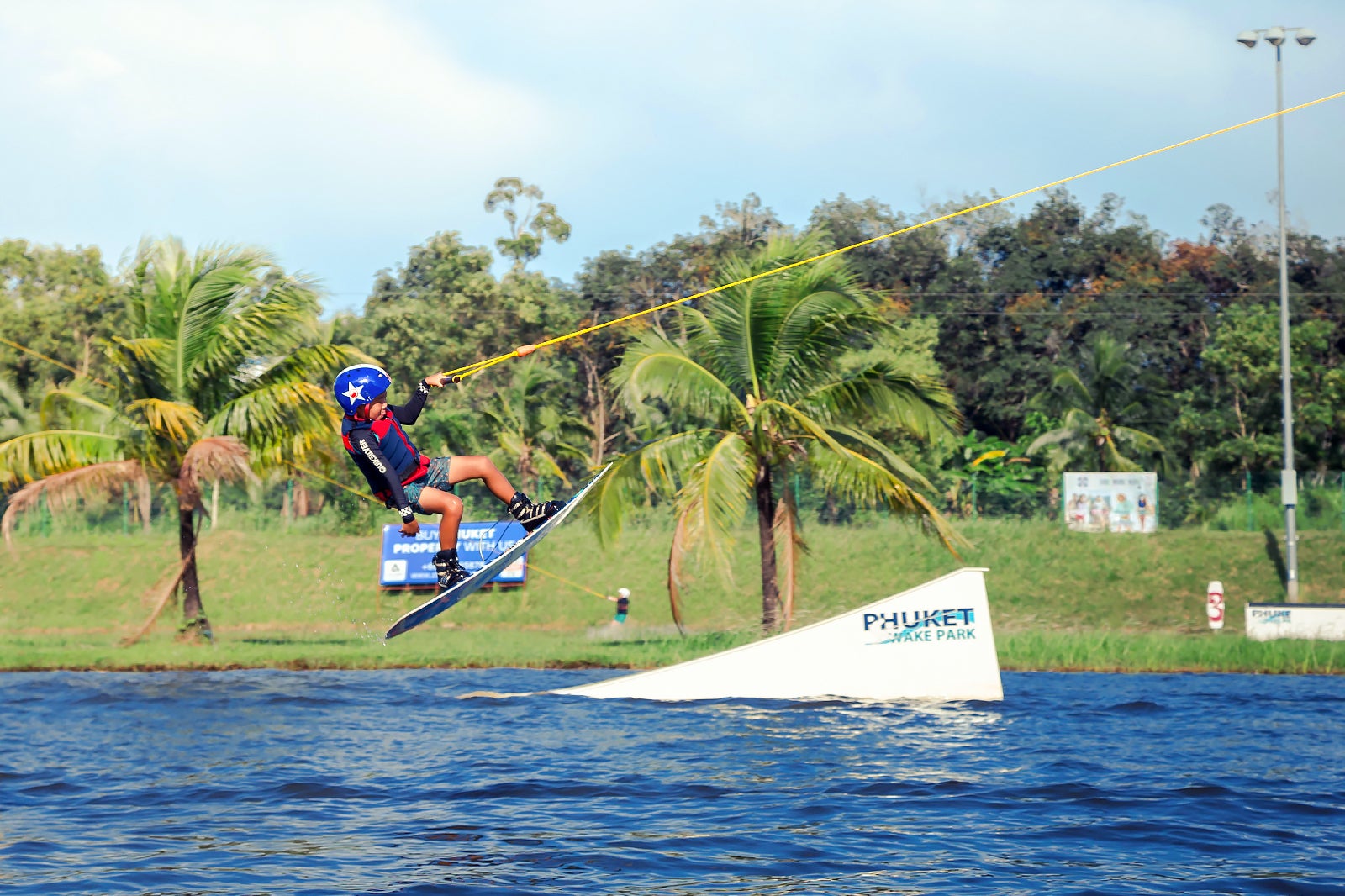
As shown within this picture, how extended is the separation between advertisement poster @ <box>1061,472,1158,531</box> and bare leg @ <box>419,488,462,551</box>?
27.4m

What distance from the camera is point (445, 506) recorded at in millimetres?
Result: 11820

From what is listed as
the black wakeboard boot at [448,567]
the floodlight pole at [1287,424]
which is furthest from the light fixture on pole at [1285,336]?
the black wakeboard boot at [448,567]

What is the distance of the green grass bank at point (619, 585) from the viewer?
29250 mm

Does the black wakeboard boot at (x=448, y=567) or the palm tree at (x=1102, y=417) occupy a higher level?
the palm tree at (x=1102, y=417)

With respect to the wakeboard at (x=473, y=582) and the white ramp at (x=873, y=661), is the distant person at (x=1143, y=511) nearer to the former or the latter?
the white ramp at (x=873, y=661)

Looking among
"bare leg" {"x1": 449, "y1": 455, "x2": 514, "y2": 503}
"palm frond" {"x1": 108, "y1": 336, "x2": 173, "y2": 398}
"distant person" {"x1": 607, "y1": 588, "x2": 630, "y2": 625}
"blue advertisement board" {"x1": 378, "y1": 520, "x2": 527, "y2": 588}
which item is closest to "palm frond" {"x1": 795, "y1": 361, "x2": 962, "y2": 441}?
"distant person" {"x1": 607, "y1": 588, "x2": 630, "y2": 625}

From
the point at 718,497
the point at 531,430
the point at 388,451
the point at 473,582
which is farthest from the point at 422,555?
the point at 388,451

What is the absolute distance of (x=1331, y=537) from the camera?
3516cm

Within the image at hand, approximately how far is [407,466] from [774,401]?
565 inches

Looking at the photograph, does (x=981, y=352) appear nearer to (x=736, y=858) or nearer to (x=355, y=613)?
(x=355, y=613)

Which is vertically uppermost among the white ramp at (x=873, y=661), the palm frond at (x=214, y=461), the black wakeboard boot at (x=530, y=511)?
the palm frond at (x=214, y=461)

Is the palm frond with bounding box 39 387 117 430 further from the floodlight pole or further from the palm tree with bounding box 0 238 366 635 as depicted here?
the floodlight pole

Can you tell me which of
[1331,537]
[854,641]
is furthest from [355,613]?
[1331,537]

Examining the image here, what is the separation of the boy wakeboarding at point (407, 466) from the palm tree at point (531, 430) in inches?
1026
